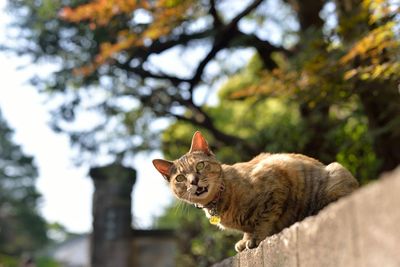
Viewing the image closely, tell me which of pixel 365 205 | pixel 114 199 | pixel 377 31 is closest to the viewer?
pixel 365 205

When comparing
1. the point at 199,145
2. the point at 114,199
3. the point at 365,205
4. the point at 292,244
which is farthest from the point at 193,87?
the point at 365,205

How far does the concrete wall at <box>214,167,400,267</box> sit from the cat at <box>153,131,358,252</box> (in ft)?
3.17

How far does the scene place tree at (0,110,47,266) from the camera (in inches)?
1389

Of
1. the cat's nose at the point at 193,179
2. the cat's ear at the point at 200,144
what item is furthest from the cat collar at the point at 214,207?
the cat's ear at the point at 200,144

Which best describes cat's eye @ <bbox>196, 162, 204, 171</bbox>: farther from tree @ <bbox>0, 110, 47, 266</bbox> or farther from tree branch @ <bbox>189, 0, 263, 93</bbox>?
tree @ <bbox>0, 110, 47, 266</bbox>

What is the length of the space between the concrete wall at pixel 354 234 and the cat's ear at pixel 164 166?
1.65 m

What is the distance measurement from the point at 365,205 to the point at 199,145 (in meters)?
2.44

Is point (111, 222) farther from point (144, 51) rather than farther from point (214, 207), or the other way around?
point (214, 207)

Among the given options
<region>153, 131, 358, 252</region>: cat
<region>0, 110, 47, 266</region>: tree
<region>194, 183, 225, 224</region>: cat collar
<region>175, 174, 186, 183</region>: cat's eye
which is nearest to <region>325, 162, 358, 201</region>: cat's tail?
<region>153, 131, 358, 252</region>: cat

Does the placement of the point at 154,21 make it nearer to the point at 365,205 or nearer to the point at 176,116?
the point at 176,116

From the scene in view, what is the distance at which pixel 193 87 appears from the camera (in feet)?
40.4

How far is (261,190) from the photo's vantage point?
4.04 metres

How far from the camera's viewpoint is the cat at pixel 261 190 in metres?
3.97

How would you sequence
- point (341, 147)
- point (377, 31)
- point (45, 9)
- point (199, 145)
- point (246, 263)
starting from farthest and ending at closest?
point (45, 9) < point (341, 147) < point (377, 31) < point (199, 145) < point (246, 263)
